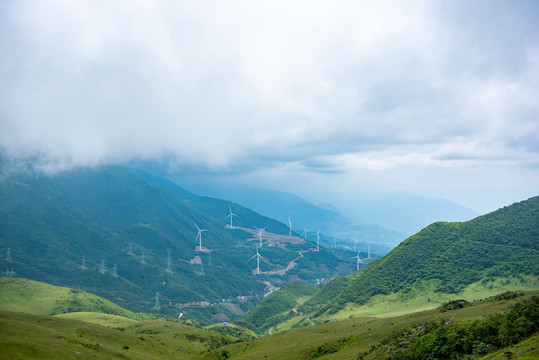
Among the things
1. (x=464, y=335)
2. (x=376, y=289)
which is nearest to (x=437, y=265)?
(x=376, y=289)

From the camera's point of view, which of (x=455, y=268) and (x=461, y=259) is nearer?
(x=455, y=268)

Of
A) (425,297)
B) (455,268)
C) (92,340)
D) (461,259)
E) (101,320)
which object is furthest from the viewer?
(101,320)

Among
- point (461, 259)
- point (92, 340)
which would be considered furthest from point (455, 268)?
point (92, 340)

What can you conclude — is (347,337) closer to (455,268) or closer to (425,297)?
(425,297)

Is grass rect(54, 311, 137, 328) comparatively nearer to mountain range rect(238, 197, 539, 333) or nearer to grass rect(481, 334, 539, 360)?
mountain range rect(238, 197, 539, 333)

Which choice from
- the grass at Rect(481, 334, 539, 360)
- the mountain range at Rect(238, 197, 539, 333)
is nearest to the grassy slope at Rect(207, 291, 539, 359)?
the grass at Rect(481, 334, 539, 360)

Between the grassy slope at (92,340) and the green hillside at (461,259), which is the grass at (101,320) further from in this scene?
the green hillside at (461,259)

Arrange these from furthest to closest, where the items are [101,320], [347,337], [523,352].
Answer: [101,320], [347,337], [523,352]
